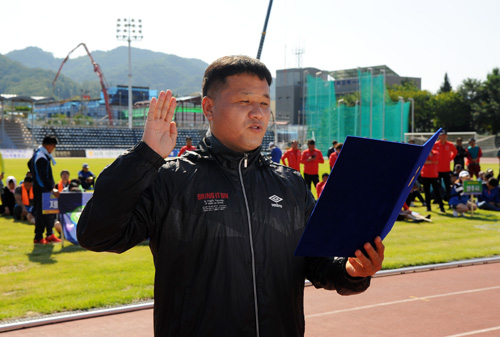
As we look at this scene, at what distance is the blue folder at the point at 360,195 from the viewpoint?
6.12 ft

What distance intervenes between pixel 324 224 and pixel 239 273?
0.40 m

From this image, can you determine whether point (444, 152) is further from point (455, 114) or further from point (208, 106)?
point (455, 114)

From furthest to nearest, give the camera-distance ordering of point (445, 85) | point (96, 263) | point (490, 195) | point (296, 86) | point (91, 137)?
point (296, 86), point (445, 85), point (91, 137), point (490, 195), point (96, 263)

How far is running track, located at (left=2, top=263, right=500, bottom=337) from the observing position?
555cm

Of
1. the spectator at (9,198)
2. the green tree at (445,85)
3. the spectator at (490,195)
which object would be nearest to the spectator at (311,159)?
the spectator at (490,195)

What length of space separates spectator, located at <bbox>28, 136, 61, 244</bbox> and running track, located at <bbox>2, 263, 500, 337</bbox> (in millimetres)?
4947

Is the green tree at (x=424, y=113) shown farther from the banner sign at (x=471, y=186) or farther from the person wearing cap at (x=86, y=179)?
the person wearing cap at (x=86, y=179)

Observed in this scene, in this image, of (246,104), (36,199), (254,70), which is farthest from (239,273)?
(36,199)

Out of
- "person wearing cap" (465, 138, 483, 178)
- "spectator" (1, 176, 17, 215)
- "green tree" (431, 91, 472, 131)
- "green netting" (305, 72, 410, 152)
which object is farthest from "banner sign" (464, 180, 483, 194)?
"green tree" (431, 91, 472, 131)

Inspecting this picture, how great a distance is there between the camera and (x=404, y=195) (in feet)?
6.69

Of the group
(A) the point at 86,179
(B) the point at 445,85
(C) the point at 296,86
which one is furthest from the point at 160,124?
(C) the point at 296,86

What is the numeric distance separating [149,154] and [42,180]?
29.3 ft

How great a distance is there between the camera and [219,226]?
2129mm

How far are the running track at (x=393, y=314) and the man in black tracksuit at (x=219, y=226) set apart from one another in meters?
3.52
